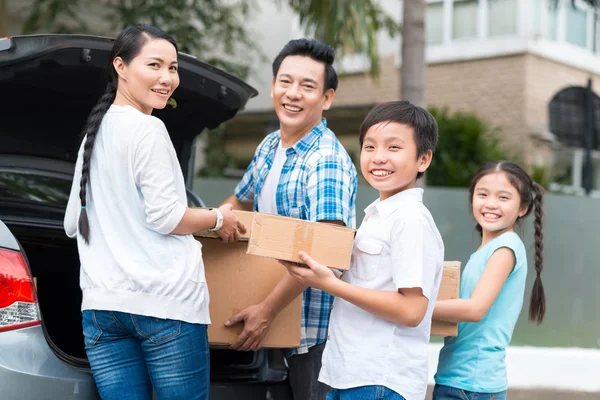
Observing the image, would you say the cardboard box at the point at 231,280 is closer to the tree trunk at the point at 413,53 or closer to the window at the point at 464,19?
the tree trunk at the point at 413,53

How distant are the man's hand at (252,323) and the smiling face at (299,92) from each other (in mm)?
651

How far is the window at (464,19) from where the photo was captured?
12.3 m

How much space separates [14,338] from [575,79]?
1185cm

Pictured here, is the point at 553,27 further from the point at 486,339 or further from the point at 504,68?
the point at 486,339

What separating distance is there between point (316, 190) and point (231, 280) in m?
0.39

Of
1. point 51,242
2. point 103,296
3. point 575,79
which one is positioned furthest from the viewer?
point 575,79

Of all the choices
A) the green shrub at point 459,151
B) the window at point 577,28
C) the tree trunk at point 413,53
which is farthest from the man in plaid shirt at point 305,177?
the window at point 577,28

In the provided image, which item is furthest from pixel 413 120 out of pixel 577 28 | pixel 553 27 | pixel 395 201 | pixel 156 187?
pixel 577 28

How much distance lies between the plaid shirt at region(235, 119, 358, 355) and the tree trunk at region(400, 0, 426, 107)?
3836 mm

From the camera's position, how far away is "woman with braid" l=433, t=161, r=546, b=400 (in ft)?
7.94

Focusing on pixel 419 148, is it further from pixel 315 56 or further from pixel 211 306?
pixel 211 306

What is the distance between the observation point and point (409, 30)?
6.43 meters

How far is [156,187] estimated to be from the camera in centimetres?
205

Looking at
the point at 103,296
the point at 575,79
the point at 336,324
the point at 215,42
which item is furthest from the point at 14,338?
the point at 575,79
